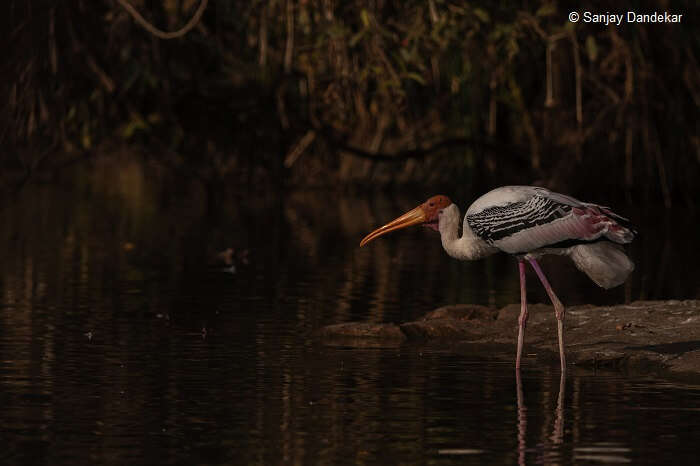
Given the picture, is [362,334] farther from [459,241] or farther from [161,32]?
[161,32]

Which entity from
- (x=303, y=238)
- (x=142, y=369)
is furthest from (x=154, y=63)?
(x=142, y=369)

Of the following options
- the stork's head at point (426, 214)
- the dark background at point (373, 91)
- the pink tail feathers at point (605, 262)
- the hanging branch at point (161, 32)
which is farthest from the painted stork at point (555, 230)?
the dark background at point (373, 91)

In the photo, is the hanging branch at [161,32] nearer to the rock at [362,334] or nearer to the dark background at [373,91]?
the dark background at [373,91]

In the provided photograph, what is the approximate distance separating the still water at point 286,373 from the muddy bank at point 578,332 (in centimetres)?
39

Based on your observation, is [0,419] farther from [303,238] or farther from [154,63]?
[303,238]

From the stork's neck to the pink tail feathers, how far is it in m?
0.74

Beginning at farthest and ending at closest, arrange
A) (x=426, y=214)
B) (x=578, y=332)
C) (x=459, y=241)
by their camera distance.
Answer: (x=578, y=332) < (x=426, y=214) < (x=459, y=241)

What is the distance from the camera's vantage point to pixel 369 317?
54.3 ft

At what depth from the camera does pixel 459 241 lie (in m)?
13.8

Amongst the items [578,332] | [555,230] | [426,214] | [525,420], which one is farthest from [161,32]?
[525,420]

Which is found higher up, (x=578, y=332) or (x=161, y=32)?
(x=161, y=32)

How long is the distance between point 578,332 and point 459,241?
1460mm

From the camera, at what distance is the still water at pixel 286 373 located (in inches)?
396

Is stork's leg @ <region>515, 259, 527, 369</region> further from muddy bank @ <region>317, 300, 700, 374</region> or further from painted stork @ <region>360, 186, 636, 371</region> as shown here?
muddy bank @ <region>317, 300, 700, 374</region>
